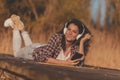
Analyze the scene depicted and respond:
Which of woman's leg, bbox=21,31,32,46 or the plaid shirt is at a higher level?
woman's leg, bbox=21,31,32,46

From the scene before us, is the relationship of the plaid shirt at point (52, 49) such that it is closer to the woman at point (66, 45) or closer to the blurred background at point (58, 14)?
the woman at point (66, 45)

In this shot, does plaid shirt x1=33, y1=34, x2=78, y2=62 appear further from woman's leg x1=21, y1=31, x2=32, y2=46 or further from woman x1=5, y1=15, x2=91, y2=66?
woman's leg x1=21, y1=31, x2=32, y2=46

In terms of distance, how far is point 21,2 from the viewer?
19172mm

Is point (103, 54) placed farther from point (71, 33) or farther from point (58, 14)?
point (58, 14)

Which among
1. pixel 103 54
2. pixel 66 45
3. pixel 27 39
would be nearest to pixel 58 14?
pixel 103 54

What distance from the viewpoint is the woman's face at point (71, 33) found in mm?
7095

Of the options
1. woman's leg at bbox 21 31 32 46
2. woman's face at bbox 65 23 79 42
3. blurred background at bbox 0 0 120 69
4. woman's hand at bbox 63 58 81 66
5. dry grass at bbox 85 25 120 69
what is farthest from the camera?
blurred background at bbox 0 0 120 69

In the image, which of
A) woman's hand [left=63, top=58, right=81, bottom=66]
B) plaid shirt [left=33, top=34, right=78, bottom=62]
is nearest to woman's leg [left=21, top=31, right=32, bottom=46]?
plaid shirt [left=33, top=34, right=78, bottom=62]

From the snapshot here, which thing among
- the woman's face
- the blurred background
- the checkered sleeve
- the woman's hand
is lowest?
the woman's hand

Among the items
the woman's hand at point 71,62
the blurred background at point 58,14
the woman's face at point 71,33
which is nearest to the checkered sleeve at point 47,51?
the woman's face at point 71,33

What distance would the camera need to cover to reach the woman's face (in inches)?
279

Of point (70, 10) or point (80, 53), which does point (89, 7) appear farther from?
point (80, 53)

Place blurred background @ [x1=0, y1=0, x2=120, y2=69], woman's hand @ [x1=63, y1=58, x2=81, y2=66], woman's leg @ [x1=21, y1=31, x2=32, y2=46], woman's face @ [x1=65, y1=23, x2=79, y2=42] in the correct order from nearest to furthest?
woman's hand @ [x1=63, y1=58, x2=81, y2=66] → woman's face @ [x1=65, y1=23, x2=79, y2=42] → woman's leg @ [x1=21, y1=31, x2=32, y2=46] → blurred background @ [x1=0, y1=0, x2=120, y2=69]

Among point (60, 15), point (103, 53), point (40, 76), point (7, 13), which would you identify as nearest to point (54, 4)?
point (60, 15)
